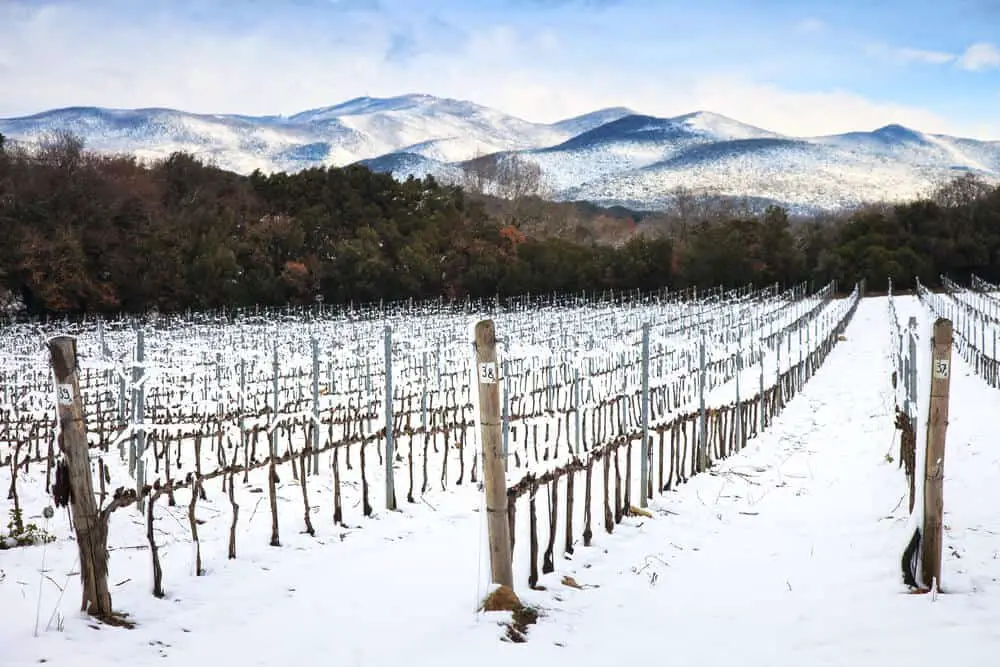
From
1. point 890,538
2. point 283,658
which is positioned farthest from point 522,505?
point 283,658

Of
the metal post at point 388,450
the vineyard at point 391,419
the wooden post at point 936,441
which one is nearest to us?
the wooden post at point 936,441

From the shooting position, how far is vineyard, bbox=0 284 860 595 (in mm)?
6137

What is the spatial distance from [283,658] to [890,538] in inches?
151

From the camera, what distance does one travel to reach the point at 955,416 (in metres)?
11.3

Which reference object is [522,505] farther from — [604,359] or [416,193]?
[416,193]

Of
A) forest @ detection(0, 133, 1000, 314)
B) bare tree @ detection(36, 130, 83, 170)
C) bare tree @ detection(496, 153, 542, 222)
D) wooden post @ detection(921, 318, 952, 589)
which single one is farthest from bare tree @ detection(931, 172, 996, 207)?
wooden post @ detection(921, 318, 952, 589)

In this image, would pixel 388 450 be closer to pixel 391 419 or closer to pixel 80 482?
pixel 391 419

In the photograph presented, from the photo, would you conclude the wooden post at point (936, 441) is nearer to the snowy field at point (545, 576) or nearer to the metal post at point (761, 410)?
the snowy field at point (545, 576)

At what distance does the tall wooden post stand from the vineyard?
0.29 m

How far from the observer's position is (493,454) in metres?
4.16

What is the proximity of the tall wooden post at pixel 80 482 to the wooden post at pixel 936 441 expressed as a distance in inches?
155

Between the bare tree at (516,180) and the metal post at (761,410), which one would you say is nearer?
the metal post at (761,410)

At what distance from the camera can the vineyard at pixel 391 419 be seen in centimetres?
614

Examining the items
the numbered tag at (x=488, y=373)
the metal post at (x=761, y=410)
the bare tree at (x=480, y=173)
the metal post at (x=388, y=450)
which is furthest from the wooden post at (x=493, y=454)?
the bare tree at (x=480, y=173)
